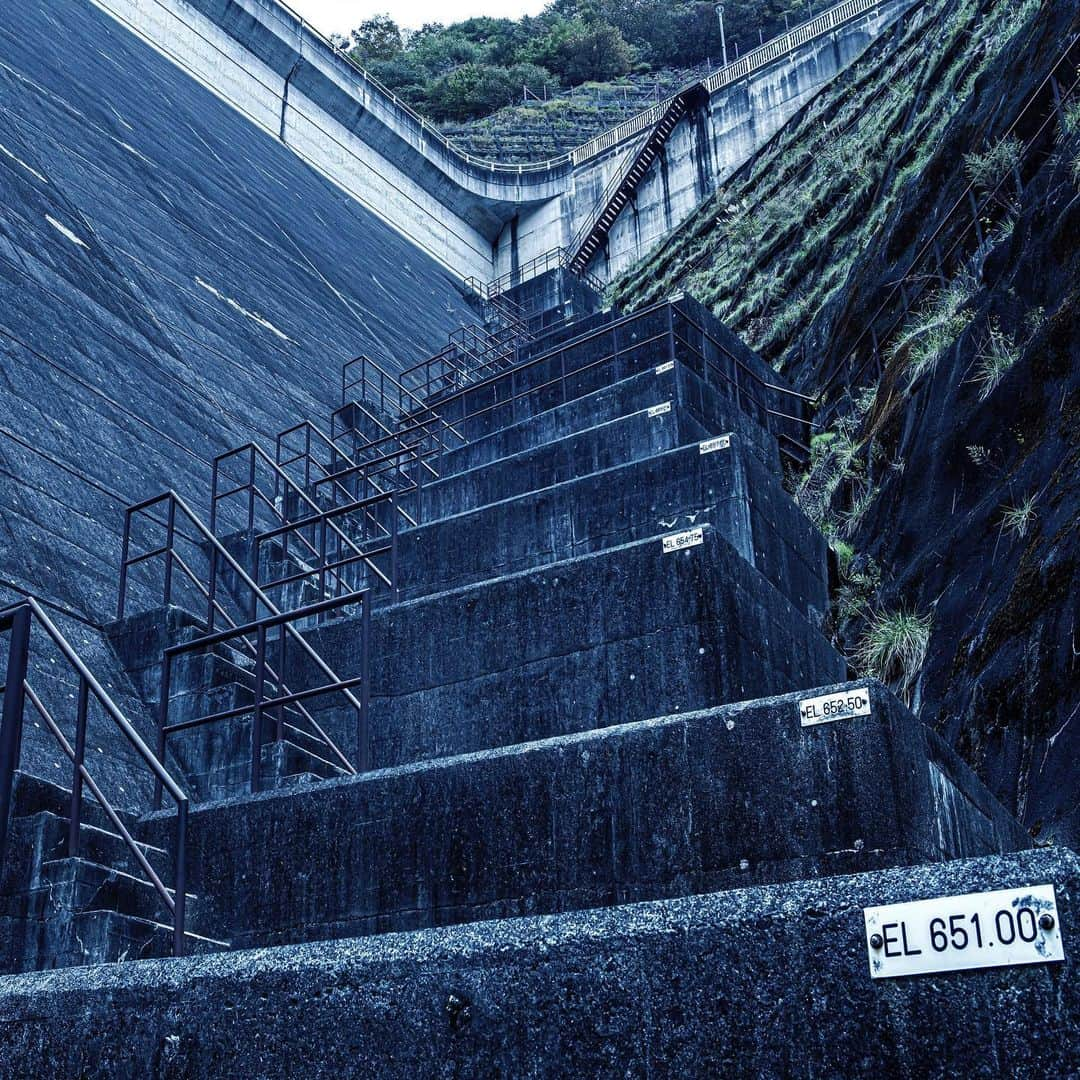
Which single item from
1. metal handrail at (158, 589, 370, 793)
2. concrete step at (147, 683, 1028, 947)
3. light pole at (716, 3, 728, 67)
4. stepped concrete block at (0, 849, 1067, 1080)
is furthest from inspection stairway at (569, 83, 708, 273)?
light pole at (716, 3, 728, 67)

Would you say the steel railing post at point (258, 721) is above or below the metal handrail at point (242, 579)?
below

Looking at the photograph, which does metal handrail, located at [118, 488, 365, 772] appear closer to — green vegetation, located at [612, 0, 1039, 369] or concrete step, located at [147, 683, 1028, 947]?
concrete step, located at [147, 683, 1028, 947]

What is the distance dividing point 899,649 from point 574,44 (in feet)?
183

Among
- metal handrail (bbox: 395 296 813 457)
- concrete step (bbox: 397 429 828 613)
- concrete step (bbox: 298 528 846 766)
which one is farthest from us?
metal handrail (bbox: 395 296 813 457)

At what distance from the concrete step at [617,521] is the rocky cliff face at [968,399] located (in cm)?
106

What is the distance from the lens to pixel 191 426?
36.3 feet

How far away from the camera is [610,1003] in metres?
2.62

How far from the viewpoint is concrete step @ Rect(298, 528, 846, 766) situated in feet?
19.1

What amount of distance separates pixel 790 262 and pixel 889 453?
7680mm

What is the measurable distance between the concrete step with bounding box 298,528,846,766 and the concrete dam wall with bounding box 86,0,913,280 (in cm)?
2079

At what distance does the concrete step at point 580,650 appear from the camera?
5816mm

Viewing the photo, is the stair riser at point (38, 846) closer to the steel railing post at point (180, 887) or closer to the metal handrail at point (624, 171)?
the steel railing post at point (180, 887)

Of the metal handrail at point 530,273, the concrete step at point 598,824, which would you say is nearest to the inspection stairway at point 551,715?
the concrete step at point 598,824

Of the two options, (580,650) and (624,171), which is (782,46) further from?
(580,650)
